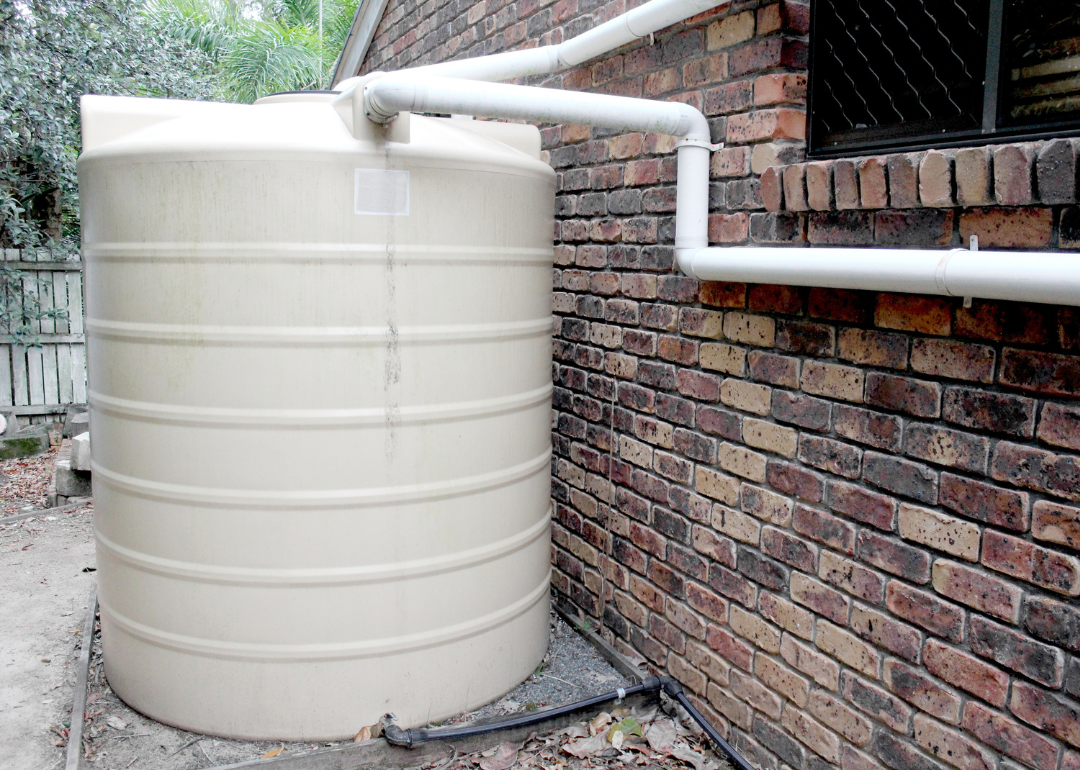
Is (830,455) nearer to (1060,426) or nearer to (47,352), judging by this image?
(1060,426)

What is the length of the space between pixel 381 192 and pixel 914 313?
143 cm

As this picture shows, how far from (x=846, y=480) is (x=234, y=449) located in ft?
5.49

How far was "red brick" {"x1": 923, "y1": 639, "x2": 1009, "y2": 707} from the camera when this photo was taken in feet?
5.87

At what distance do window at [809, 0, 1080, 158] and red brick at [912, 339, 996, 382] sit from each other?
46cm

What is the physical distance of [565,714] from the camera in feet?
9.04

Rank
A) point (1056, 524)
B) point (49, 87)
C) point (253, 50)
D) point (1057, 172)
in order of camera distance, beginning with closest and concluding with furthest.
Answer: point (1057, 172), point (1056, 524), point (49, 87), point (253, 50)

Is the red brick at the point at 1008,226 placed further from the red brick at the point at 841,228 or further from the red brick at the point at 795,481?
the red brick at the point at 795,481

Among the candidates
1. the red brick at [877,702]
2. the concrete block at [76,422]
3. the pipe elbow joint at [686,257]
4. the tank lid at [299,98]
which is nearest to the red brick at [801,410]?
the pipe elbow joint at [686,257]

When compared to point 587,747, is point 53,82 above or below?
above

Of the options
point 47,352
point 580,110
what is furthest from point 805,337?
point 47,352

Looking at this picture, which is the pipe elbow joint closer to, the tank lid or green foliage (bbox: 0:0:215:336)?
the tank lid

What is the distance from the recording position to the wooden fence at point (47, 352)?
7.39 m

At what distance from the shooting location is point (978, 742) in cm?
184

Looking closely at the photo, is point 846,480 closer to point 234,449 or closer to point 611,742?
point 611,742
